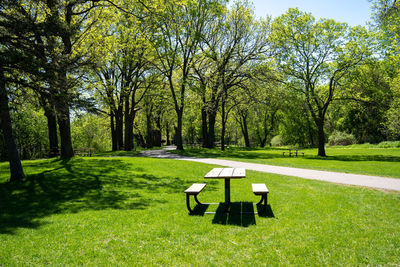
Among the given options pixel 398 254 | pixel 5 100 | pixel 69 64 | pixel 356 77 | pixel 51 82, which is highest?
pixel 356 77

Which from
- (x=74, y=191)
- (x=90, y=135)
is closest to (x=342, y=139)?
(x=74, y=191)

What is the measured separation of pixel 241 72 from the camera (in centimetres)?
2666

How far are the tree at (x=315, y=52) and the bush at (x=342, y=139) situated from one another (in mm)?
17685

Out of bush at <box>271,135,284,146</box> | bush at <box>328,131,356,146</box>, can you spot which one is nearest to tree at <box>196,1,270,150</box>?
bush at <box>328,131,356,146</box>

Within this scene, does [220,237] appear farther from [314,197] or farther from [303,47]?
[303,47]

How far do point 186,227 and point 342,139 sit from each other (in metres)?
43.2

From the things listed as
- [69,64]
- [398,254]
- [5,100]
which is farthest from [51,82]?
[398,254]

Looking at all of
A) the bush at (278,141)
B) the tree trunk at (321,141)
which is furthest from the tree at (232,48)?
the bush at (278,141)

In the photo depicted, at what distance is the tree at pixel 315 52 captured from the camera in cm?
2409

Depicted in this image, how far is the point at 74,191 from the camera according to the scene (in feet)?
28.9

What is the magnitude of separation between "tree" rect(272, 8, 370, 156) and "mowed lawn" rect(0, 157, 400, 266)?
19.3m

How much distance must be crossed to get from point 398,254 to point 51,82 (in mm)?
10736

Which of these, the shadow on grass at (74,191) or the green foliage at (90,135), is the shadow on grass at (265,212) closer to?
the shadow on grass at (74,191)

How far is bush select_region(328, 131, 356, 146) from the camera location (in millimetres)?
40688
